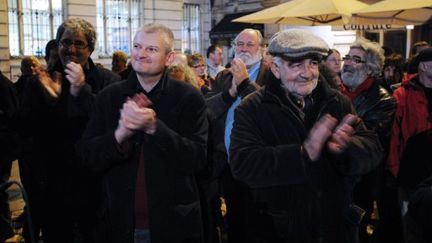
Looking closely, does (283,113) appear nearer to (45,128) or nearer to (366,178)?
(45,128)

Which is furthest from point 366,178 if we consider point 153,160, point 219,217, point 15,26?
point 15,26

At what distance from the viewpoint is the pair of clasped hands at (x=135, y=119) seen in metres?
2.56

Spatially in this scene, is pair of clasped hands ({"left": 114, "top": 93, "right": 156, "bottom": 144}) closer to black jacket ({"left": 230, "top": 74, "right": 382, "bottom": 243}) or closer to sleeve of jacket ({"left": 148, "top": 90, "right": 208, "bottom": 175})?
sleeve of jacket ({"left": 148, "top": 90, "right": 208, "bottom": 175})

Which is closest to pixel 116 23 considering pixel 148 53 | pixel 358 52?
pixel 358 52

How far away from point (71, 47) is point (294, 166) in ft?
6.78

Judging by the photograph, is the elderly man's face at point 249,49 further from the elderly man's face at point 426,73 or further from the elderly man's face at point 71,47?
the elderly man's face at point 71,47

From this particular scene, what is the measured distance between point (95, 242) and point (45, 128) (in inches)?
36.2

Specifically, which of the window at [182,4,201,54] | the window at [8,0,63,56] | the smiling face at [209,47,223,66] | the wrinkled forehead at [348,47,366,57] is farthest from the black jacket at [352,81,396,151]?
the window at [182,4,201,54]

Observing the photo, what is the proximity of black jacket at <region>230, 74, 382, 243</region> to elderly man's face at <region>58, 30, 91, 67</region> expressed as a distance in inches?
63.1

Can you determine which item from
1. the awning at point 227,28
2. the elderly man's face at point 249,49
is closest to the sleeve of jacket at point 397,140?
the elderly man's face at point 249,49

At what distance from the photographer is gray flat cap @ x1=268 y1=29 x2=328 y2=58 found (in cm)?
267

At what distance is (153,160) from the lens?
2.86 meters

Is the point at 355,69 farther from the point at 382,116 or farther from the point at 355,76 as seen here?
the point at 382,116

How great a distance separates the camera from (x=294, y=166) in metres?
2.58
